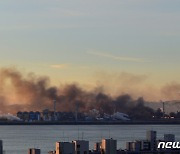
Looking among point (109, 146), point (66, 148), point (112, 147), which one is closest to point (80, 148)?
point (66, 148)

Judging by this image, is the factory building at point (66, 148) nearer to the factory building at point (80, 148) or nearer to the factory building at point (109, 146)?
the factory building at point (80, 148)

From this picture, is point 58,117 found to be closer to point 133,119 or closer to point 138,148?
point 133,119

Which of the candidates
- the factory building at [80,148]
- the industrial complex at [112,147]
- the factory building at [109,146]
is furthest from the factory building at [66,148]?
the factory building at [109,146]

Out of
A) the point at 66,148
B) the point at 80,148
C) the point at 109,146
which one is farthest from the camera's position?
the point at 109,146

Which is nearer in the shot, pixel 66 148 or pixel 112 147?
pixel 66 148

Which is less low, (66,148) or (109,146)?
(109,146)

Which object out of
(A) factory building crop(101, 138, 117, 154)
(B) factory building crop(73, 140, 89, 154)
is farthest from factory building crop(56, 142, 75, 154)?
(A) factory building crop(101, 138, 117, 154)

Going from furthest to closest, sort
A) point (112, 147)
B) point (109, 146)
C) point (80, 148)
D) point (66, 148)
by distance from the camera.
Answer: point (112, 147), point (109, 146), point (80, 148), point (66, 148)

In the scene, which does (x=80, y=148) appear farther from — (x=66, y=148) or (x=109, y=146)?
(x=109, y=146)

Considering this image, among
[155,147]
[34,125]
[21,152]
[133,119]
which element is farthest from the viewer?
[133,119]

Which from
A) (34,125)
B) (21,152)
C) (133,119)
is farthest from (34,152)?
(133,119)

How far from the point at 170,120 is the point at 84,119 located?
38.4ft

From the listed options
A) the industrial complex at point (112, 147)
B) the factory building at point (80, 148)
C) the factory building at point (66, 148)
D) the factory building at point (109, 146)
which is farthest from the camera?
the factory building at point (109, 146)

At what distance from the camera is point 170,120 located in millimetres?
125938
